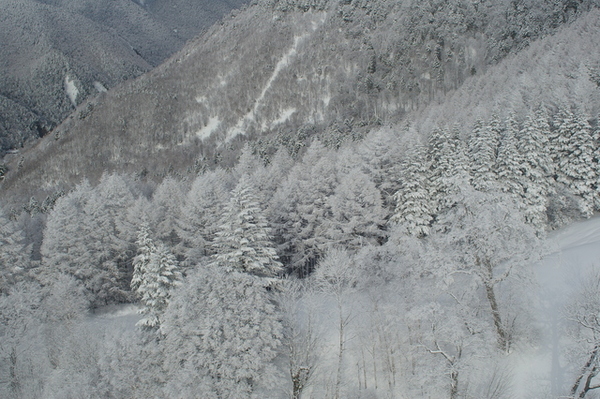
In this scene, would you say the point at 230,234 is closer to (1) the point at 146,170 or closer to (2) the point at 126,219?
(2) the point at 126,219

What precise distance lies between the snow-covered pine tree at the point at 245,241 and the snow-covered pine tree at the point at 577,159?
3016cm

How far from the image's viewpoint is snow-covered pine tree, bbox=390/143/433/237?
1399 inches

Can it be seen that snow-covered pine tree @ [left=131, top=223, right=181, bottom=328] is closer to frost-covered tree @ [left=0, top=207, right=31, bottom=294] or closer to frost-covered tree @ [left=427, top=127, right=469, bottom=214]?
frost-covered tree @ [left=0, top=207, right=31, bottom=294]

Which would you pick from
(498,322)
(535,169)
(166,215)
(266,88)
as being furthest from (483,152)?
(266,88)

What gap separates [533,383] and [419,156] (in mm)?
22994

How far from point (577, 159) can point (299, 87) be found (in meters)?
138

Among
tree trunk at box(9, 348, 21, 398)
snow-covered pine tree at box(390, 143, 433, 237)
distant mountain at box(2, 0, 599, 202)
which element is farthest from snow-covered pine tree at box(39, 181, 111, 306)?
distant mountain at box(2, 0, 599, 202)

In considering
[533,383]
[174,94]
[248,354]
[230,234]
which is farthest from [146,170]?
[533,383]

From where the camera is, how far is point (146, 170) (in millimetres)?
148500

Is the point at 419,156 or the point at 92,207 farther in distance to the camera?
the point at 92,207

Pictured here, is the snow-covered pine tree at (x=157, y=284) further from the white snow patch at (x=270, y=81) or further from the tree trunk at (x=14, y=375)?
the white snow patch at (x=270, y=81)

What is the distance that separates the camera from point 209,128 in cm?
17388

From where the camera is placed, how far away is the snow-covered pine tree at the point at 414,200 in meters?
35.5

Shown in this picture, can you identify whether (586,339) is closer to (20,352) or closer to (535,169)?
(535,169)
